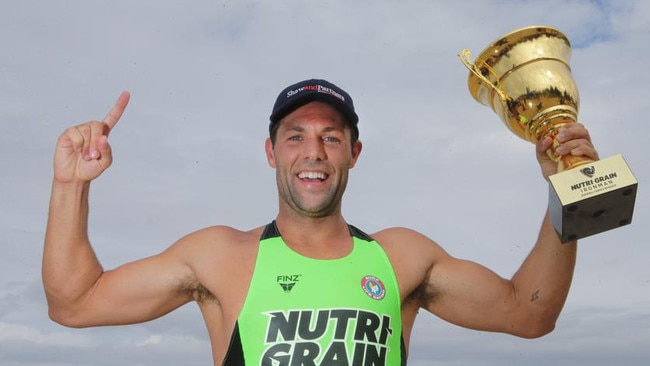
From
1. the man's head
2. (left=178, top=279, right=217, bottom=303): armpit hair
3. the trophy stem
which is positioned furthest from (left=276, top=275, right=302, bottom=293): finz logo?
the trophy stem

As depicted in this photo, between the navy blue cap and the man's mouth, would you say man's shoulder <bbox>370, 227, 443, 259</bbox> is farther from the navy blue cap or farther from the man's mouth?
the navy blue cap

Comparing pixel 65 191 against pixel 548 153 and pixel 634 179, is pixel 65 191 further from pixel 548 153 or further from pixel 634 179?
pixel 634 179

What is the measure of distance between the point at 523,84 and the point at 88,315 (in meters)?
3.47

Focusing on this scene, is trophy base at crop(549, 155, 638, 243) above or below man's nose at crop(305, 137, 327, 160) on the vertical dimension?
below

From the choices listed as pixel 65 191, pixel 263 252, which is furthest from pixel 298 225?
pixel 65 191

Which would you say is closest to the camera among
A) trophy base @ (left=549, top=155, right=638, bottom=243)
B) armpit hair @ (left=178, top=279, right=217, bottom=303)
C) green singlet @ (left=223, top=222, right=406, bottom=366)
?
trophy base @ (left=549, top=155, right=638, bottom=243)

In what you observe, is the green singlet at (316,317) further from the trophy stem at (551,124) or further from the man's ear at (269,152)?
the trophy stem at (551,124)

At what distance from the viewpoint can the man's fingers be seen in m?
5.45

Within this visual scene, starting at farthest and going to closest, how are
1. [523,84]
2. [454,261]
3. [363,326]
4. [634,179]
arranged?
[454,261] < [523,84] < [363,326] < [634,179]

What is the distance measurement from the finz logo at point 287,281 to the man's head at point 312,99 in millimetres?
1106

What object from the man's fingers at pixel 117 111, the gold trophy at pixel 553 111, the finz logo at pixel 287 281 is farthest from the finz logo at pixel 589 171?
the man's fingers at pixel 117 111

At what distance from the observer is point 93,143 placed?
5.24m

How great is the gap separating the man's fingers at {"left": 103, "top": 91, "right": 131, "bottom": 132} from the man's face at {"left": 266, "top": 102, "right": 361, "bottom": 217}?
1.12 meters

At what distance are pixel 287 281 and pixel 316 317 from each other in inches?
12.6
